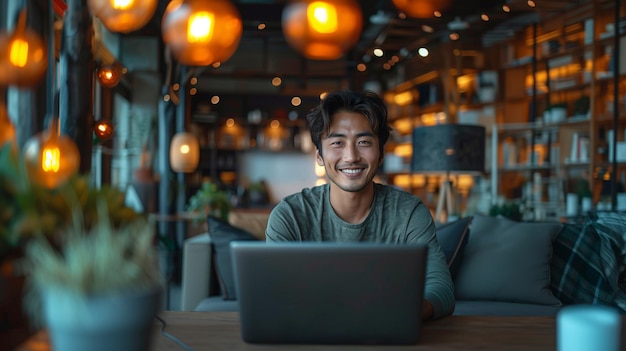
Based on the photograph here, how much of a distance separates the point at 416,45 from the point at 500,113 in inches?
61.0

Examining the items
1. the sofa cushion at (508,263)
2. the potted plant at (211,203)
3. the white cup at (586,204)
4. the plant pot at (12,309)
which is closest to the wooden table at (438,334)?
the plant pot at (12,309)

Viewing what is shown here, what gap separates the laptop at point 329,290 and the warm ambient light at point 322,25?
44.6 inches

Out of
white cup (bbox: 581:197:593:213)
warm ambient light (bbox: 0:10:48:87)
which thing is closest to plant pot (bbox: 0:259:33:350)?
warm ambient light (bbox: 0:10:48:87)

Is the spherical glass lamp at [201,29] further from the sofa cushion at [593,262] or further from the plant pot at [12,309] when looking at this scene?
the sofa cushion at [593,262]

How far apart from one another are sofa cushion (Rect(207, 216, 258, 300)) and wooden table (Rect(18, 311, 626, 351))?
5.20 feet

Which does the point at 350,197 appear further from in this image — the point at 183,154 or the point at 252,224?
the point at 183,154

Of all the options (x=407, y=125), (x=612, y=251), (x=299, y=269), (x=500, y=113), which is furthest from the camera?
(x=407, y=125)

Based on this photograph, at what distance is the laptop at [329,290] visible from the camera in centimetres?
110

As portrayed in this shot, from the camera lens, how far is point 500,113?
27.0ft

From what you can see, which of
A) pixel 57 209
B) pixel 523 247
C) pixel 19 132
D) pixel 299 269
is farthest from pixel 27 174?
pixel 523 247

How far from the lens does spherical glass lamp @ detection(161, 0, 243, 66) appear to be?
6.18ft

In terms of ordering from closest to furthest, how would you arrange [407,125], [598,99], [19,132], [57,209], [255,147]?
[57,209]
[19,132]
[598,99]
[407,125]
[255,147]

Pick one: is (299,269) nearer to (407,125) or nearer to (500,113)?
(500,113)

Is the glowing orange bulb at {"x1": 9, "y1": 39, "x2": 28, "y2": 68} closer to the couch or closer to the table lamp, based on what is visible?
the couch
